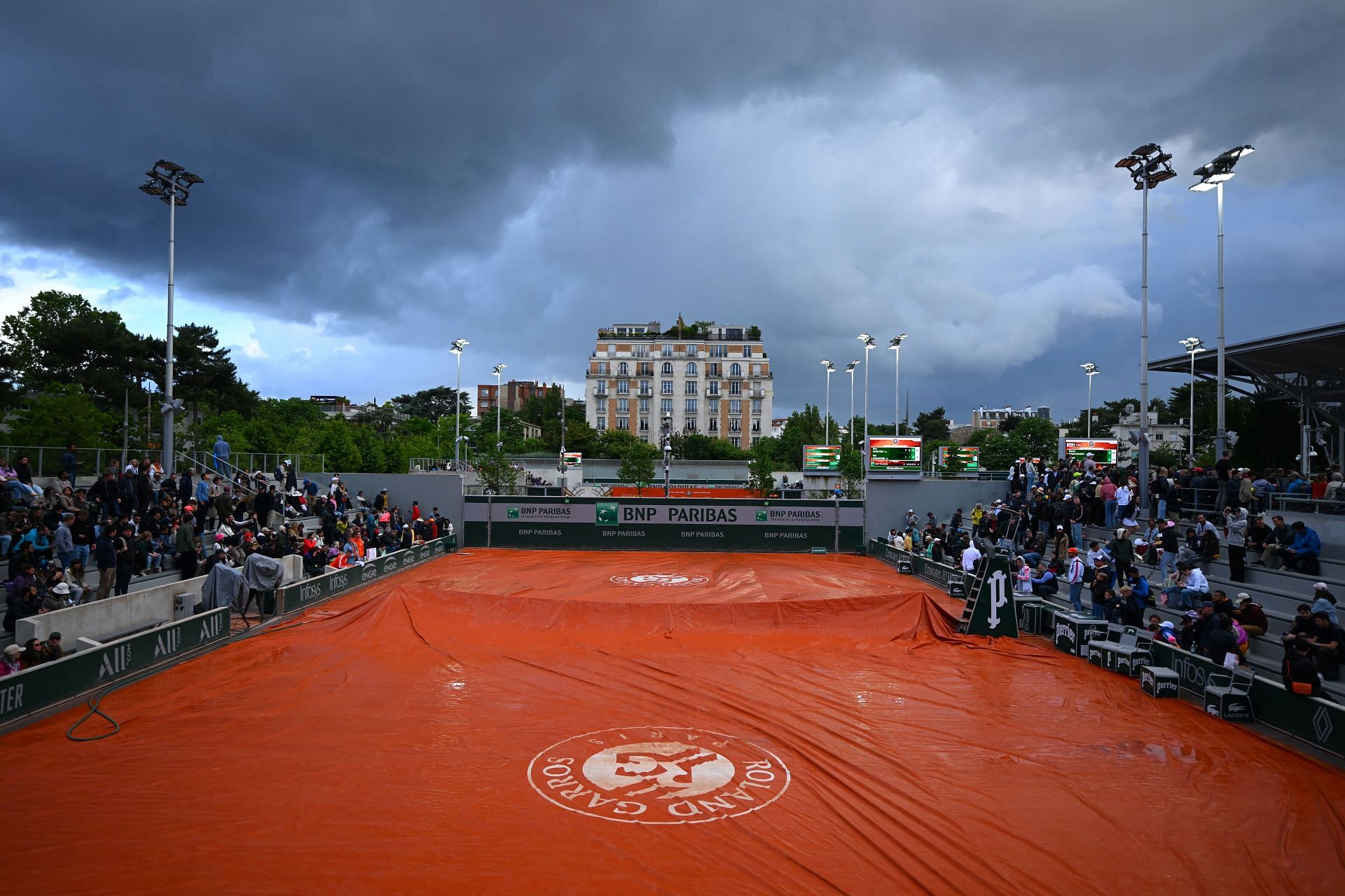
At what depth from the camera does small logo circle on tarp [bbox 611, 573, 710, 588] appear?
24.4 metres

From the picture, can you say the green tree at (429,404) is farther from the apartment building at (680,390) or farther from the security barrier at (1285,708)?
the security barrier at (1285,708)

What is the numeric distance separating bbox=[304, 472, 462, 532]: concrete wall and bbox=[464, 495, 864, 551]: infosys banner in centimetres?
158

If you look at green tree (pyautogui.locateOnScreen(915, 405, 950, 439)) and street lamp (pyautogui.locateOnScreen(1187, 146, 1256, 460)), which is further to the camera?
green tree (pyautogui.locateOnScreen(915, 405, 950, 439))

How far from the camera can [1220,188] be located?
850 inches

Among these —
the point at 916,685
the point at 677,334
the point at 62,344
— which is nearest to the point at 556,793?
the point at 916,685

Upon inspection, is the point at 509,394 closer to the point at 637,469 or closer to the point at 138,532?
the point at 637,469

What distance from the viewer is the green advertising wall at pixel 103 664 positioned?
10.4m

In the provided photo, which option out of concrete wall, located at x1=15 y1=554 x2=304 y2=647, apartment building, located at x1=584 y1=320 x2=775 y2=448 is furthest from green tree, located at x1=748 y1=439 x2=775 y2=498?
concrete wall, located at x1=15 y1=554 x2=304 y2=647

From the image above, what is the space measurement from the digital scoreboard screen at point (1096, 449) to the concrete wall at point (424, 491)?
34.0 meters

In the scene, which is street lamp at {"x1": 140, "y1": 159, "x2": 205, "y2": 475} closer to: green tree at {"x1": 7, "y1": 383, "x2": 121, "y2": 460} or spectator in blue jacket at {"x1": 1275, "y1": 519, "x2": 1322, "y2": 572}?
green tree at {"x1": 7, "y1": 383, "x2": 121, "y2": 460}

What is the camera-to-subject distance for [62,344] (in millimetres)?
43188

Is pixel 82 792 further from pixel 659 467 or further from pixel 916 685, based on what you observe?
pixel 659 467

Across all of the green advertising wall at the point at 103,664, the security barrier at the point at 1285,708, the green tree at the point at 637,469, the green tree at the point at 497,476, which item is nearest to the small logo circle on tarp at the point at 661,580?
the green advertising wall at the point at 103,664

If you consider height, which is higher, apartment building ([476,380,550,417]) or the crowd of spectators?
apartment building ([476,380,550,417])
